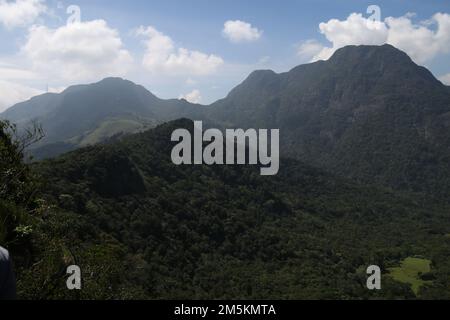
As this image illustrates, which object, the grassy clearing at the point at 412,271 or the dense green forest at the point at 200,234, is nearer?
the dense green forest at the point at 200,234

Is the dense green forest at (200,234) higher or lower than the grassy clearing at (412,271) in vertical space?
higher

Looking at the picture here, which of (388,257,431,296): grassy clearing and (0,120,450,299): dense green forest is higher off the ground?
(0,120,450,299): dense green forest

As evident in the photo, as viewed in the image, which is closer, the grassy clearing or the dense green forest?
the dense green forest
